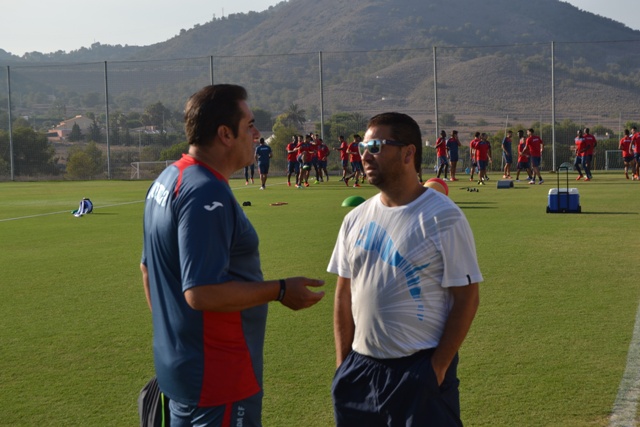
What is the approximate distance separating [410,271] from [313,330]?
4.30 metres

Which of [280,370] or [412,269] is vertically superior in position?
[412,269]

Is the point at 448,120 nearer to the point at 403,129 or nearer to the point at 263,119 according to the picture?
the point at 263,119

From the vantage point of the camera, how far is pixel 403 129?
393cm

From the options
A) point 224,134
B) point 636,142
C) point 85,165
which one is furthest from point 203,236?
point 85,165

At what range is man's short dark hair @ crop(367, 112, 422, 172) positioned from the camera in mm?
3920

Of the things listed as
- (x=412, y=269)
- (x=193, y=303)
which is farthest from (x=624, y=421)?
(x=193, y=303)

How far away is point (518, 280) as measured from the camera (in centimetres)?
1031

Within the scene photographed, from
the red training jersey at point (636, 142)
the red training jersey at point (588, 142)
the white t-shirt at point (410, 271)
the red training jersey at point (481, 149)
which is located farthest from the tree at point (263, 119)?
the white t-shirt at point (410, 271)

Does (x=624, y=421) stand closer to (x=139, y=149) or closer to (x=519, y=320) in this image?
(x=519, y=320)

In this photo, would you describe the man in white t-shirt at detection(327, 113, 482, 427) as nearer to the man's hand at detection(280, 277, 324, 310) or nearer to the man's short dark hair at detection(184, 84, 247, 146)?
the man's hand at detection(280, 277, 324, 310)

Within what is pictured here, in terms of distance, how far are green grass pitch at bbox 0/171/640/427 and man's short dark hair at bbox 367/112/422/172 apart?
214cm

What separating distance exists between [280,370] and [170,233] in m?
3.43

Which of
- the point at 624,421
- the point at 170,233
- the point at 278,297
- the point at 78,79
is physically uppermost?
the point at 78,79

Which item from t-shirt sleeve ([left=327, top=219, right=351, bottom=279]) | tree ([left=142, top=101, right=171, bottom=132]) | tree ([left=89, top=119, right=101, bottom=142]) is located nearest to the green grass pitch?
t-shirt sleeve ([left=327, top=219, right=351, bottom=279])
